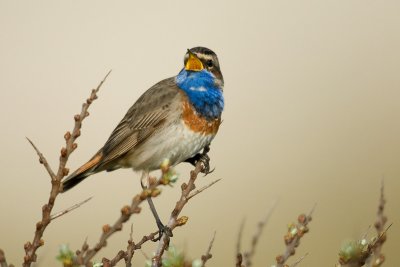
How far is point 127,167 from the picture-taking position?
19.7 ft

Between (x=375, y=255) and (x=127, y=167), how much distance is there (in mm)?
3823

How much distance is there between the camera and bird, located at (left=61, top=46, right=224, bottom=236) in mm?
5523

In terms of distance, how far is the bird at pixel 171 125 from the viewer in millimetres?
5523

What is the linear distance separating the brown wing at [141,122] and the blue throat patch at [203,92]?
12 centimetres

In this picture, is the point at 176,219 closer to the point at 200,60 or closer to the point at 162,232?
the point at 162,232

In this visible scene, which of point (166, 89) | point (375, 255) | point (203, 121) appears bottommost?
point (375, 255)

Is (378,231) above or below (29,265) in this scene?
below

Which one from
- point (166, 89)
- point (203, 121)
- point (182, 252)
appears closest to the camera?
point (182, 252)

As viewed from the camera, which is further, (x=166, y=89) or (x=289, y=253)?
(x=166, y=89)

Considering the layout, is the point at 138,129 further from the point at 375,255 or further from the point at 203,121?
the point at 375,255

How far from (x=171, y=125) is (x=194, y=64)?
0.70m

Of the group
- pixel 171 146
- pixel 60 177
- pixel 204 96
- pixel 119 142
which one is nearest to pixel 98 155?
pixel 119 142

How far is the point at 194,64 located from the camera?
19.4 ft

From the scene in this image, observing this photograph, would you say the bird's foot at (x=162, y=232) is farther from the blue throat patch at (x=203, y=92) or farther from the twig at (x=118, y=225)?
the blue throat patch at (x=203, y=92)
